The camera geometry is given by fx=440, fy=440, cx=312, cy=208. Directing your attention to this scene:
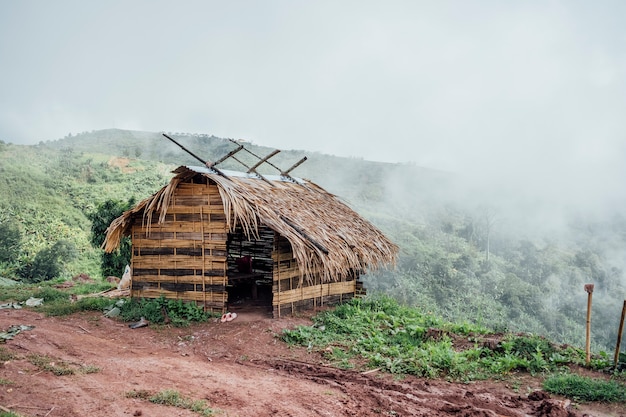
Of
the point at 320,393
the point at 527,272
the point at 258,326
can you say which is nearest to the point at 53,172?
the point at 258,326

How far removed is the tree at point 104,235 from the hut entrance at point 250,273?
16.0ft

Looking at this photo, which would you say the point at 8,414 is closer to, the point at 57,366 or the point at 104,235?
the point at 57,366

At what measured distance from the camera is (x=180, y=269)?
30.3 feet

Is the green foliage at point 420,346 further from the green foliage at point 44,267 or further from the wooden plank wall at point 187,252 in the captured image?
the green foliage at point 44,267

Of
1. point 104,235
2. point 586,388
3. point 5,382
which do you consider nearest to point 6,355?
point 5,382

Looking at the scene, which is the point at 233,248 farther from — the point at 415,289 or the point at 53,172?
the point at 53,172

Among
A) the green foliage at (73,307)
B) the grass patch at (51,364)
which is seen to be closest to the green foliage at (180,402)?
the grass patch at (51,364)

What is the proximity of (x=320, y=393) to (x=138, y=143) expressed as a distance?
4324cm

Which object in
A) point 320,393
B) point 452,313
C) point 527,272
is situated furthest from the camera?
point 527,272

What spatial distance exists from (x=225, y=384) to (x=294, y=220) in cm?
440

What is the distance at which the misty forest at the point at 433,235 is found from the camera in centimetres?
1922

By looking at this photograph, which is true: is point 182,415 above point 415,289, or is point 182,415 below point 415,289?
above

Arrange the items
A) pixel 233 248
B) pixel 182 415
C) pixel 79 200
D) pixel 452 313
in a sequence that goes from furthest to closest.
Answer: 1. pixel 79 200
2. pixel 452 313
3. pixel 233 248
4. pixel 182 415

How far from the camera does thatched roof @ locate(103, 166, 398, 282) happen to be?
8609mm
